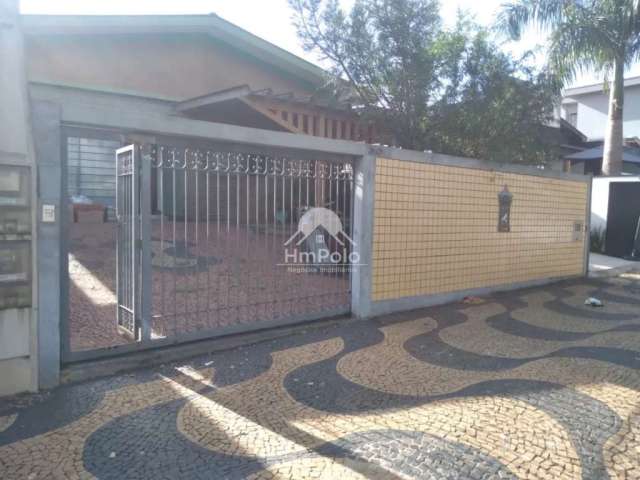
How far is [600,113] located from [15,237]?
28679mm

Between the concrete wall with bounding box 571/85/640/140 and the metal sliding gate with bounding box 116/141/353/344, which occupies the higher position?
the concrete wall with bounding box 571/85/640/140

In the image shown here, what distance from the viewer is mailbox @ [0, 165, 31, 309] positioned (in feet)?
10.7

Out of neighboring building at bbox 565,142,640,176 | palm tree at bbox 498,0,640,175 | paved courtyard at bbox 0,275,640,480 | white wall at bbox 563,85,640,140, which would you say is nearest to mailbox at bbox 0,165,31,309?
paved courtyard at bbox 0,275,640,480

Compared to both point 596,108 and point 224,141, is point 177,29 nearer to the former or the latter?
point 224,141

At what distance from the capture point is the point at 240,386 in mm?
3727

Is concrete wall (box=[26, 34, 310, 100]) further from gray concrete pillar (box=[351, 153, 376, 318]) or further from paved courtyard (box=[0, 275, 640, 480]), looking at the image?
paved courtyard (box=[0, 275, 640, 480])

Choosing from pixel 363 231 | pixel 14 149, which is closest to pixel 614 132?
pixel 363 231

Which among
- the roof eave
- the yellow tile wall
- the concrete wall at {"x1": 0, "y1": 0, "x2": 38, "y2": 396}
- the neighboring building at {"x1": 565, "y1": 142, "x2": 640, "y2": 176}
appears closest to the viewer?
the concrete wall at {"x1": 0, "y1": 0, "x2": 38, "y2": 396}

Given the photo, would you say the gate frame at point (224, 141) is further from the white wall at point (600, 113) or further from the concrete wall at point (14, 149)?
the white wall at point (600, 113)

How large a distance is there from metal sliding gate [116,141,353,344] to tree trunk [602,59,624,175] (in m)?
11.8

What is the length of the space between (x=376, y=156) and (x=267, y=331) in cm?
246

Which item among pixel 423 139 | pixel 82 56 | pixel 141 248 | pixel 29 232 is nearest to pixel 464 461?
pixel 141 248

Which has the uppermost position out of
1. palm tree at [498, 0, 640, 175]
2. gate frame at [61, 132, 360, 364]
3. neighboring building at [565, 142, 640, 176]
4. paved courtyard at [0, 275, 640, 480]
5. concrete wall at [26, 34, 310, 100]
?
palm tree at [498, 0, 640, 175]

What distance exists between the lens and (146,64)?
991 cm
